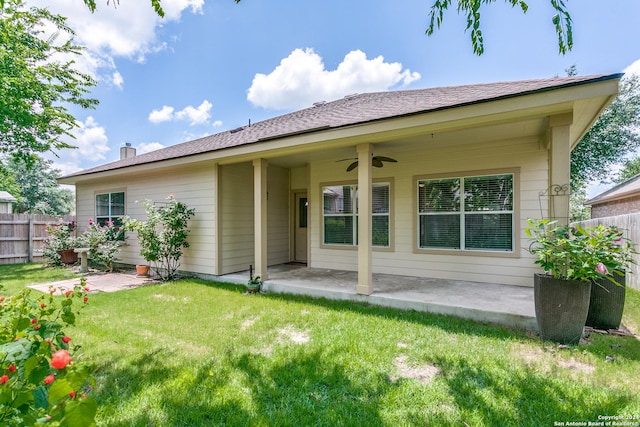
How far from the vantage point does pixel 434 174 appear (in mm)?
6246

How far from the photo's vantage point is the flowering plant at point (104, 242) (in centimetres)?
800

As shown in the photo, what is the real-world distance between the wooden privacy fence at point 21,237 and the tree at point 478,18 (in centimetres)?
1181

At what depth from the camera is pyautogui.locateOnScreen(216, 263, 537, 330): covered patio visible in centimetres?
399

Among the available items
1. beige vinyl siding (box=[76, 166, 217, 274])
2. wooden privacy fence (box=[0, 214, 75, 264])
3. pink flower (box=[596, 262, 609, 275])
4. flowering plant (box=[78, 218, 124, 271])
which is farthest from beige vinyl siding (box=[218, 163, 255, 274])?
wooden privacy fence (box=[0, 214, 75, 264])

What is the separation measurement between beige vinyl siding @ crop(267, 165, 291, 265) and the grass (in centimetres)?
381

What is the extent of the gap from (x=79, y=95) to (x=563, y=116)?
13.9 metres

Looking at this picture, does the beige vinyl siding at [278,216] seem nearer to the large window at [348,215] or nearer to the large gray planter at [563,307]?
the large window at [348,215]

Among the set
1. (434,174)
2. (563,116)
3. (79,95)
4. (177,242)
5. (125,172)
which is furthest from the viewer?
(79,95)

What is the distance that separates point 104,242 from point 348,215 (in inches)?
263

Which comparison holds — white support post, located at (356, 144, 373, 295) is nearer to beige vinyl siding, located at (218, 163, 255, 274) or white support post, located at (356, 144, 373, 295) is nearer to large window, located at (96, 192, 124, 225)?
beige vinyl siding, located at (218, 163, 255, 274)

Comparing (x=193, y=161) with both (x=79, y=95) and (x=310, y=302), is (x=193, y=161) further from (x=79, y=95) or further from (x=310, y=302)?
(x=79, y=95)

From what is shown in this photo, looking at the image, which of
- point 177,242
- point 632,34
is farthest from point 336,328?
point 632,34

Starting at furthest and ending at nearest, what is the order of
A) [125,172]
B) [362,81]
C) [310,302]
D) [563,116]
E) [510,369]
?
[362,81] < [125,172] < [310,302] < [563,116] < [510,369]

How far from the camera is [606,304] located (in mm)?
3689
